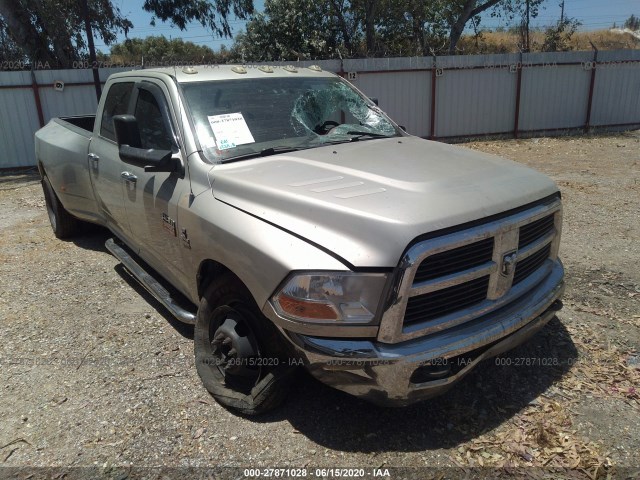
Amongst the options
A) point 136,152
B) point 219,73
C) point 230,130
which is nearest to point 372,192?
point 230,130

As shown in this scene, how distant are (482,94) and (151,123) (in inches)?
483

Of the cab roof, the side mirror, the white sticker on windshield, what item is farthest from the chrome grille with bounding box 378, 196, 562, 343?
the cab roof

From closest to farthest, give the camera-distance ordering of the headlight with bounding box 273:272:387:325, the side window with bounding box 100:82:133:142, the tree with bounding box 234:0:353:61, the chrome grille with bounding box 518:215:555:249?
the headlight with bounding box 273:272:387:325, the chrome grille with bounding box 518:215:555:249, the side window with bounding box 100:82:133:142, the tree with bounding box 234:0:353:61

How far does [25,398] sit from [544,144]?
43.6 ft

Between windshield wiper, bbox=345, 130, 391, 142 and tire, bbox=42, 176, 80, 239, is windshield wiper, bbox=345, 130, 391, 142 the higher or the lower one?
the higher one

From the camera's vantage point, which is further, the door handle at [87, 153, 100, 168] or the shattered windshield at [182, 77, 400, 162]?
the door handle at [87, 153, 100, 168]

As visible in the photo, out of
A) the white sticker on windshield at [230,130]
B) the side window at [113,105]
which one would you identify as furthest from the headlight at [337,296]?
the side window at [113,105]

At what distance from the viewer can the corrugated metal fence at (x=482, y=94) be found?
40.6 feet

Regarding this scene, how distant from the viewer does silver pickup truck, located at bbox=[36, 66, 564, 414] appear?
230 centimetres

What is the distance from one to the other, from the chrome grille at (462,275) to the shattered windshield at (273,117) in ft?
4.77

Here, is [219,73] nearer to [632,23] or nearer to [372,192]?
[372,192]

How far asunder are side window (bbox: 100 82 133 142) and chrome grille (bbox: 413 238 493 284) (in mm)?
3066

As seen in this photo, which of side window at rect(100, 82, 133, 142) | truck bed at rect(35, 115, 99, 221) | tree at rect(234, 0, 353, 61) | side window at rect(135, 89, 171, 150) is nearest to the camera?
side window at rect(135, 89, 171, 150)

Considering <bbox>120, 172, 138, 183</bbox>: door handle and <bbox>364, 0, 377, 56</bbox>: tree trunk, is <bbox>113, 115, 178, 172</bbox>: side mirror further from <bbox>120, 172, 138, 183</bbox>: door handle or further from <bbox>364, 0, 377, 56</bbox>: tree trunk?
<bbox>364, 0, 377, 56</bbox>: tree trunk
